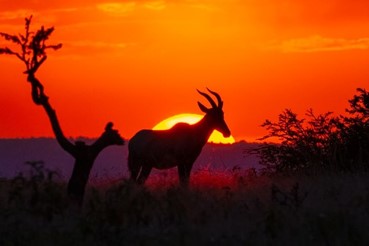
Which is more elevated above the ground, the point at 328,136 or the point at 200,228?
the point at 328,136

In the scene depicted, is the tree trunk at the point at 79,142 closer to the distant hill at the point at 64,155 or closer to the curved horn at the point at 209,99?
the curved horn at the point at 209,99

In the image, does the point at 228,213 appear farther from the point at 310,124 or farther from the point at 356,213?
the point at 310,124

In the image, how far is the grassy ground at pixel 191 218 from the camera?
37.3 feet

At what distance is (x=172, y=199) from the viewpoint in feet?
45.3

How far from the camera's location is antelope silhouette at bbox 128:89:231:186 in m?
20.8

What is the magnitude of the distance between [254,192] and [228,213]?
270cm

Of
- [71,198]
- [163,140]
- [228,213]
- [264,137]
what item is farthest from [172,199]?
[264,137]

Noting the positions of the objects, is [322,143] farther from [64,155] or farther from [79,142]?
[64,155]

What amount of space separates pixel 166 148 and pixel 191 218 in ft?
25.7

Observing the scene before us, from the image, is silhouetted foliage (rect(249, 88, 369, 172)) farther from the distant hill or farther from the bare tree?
the distant hill

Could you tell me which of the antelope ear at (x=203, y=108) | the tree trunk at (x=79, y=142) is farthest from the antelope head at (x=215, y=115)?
the tree trunk at (x=79, y=142)

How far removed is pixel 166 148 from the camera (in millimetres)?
20766

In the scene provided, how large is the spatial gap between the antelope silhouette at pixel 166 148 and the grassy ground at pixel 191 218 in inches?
182

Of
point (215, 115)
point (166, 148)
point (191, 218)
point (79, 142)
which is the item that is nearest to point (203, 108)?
point (215, 115)
